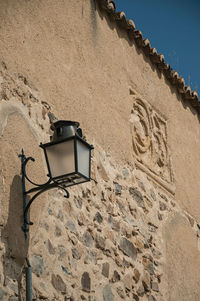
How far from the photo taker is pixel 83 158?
4344 millimetres

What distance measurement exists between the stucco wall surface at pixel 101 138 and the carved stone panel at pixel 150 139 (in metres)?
0.01

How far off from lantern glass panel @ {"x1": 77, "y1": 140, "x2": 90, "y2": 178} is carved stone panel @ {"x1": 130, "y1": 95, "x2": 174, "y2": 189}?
1.99m

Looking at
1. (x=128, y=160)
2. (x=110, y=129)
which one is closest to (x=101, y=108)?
(x=110, y=129)

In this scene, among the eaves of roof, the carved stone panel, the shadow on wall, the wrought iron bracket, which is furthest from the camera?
the carved stone panel

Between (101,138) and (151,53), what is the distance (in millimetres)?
1776

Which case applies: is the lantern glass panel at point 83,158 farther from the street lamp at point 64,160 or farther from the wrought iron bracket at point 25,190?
the wrought iron bracket at point 25,190

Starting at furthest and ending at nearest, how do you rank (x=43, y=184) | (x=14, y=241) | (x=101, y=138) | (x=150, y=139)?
(x=150, y=139), (x=101, y=138), (x=43, y=184), (x=14, y=241)

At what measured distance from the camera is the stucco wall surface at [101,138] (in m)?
4.56

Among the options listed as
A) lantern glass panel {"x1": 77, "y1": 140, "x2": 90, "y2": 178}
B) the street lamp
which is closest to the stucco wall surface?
the street lamp

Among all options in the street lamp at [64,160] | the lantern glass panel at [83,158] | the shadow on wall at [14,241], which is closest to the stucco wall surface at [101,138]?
the shadow on wall at [14,241]

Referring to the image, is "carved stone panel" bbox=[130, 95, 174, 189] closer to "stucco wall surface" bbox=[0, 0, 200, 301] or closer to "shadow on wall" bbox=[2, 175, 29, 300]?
"stucco wall surface" bbox=[0, 0, 200, 301]

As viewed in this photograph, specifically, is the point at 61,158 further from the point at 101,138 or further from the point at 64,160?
the point at 101,138

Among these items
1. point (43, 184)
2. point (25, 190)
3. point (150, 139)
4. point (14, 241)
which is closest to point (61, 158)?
point (43, 184)

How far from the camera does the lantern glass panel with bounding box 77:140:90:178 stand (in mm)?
4285
